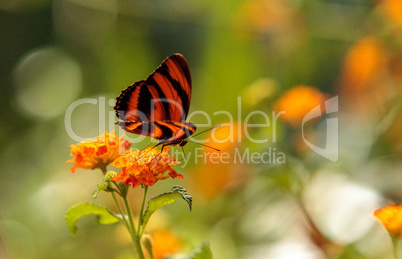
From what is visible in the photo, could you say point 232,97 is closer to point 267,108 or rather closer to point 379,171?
point 267,108

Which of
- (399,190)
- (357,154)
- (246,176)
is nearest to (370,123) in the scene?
(357,154)

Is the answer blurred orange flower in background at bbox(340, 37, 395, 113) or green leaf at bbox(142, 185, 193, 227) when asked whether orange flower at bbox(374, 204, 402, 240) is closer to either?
green leaf at bbox(142, 185, 193, 227)

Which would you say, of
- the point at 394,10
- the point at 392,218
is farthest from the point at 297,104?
the point at 392,218

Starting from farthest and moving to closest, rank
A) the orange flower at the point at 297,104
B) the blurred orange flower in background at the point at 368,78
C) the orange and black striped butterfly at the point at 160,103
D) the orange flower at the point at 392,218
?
the blurred orange flower in background at the point at 368,78 < the orange flower at the point at 297,104 < the orange and black striped butterfly at the point at 160,103 < the orange flower at the point at 392,218

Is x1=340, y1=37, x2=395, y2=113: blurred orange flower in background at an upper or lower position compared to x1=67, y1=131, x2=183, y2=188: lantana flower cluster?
upper

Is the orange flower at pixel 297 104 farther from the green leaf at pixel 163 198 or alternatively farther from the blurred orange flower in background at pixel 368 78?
the green leaf at pixel 163 198

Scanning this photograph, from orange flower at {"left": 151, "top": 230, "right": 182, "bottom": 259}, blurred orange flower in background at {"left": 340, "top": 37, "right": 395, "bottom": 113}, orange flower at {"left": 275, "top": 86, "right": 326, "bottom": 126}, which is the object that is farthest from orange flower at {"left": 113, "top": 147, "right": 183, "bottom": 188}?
blurred orange flower in background at {"left": 340, "top": 37, "right": 395, "bottom": 113}

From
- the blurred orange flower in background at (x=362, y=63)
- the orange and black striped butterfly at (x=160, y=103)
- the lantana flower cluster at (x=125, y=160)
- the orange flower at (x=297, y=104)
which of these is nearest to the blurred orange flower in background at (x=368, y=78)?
the blurred orange flower in background at (x=362, y=63)

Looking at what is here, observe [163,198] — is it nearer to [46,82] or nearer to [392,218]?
[392,218]
